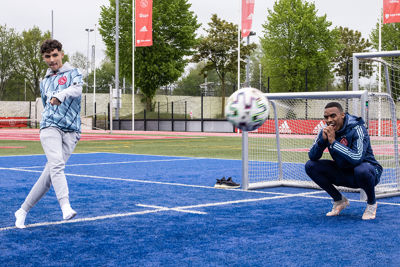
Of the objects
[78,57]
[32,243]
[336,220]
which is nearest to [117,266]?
[32,243]

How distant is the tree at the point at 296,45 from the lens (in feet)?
179

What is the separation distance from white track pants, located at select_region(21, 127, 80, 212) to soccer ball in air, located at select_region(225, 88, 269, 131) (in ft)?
5.61

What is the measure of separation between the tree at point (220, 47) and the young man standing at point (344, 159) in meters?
49.8

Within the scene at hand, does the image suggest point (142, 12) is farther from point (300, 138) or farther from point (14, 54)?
point (14, 54)

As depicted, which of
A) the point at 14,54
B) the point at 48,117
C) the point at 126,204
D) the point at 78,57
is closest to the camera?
the point at 48,117

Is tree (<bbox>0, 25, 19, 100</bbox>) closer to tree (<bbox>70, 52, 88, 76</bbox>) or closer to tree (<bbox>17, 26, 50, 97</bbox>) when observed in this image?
tree (<bbox>17, 26, 50, 97</bbox>)

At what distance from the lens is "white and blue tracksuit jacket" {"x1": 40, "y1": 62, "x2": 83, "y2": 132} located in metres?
5.70

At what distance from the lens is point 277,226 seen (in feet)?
19.5

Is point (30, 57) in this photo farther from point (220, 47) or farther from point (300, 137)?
point (300, 137)

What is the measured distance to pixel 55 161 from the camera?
5.64 meters

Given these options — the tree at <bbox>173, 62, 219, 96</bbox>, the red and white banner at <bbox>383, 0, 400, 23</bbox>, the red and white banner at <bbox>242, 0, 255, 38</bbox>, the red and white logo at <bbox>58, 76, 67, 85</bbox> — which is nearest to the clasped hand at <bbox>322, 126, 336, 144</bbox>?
the red and white logo at <bbox>58, 76, 67, 85</bbox>

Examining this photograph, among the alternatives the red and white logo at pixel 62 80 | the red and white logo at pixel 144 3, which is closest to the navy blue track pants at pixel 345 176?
the red and white logo at pixel 62 80

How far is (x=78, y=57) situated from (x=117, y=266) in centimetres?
9448

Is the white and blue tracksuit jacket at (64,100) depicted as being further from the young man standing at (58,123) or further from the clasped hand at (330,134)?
the clasped hand at (330,134)
